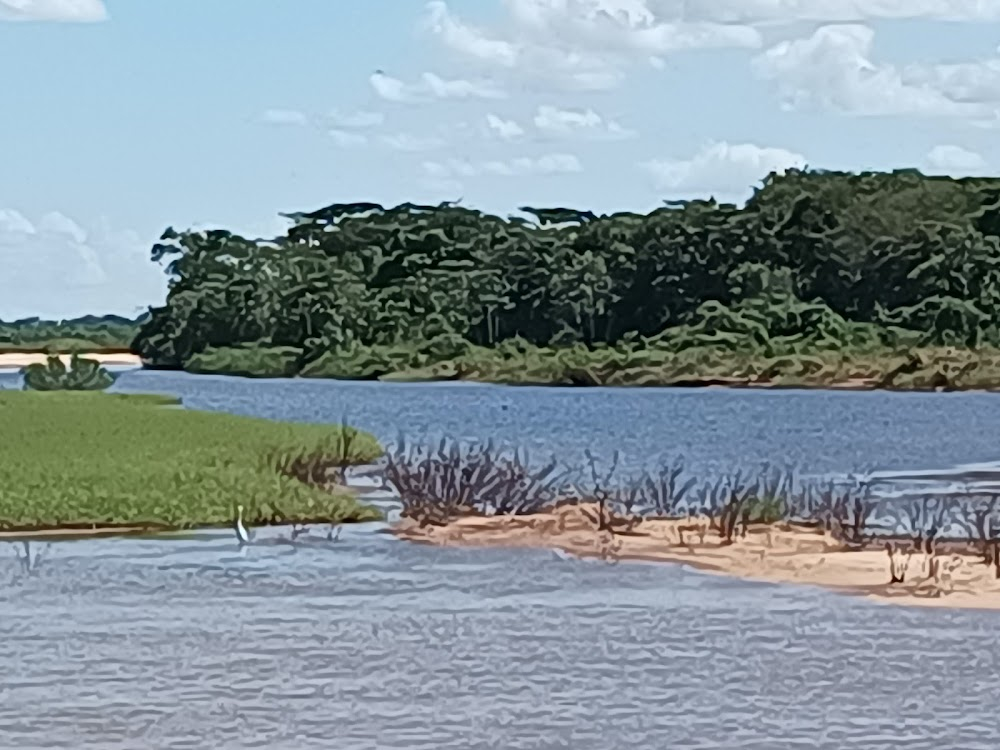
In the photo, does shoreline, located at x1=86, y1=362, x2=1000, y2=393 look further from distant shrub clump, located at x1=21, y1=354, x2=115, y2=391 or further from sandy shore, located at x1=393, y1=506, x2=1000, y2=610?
sandy shore, located at x1=393, y1=506, x2=1000, y2=610

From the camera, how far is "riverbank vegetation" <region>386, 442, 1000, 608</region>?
2164 centimetres

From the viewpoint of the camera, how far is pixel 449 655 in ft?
55.2

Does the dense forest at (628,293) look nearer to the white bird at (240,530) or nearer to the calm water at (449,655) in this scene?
the white bird at (240,530)

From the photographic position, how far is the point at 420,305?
11144 cm

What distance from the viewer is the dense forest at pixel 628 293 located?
93688mm

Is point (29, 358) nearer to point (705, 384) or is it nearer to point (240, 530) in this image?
point (705, 384)

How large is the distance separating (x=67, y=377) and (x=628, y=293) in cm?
4116

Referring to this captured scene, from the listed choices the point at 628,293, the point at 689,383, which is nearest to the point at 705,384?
the point at 689,383

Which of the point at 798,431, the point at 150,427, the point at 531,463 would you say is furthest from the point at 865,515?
the point at 798,431

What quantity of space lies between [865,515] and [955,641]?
26.0 feet

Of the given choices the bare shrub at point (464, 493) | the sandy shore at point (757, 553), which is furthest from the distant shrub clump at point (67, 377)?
the sandy shore at point (757, 553)

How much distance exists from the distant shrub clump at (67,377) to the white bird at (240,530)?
4296cm

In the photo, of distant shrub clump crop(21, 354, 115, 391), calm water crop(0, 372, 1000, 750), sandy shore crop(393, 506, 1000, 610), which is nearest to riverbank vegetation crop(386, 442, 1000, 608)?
sandy shore crop(393, 506, 1000, 610)

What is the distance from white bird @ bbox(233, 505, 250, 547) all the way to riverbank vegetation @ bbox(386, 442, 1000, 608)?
1.97m
